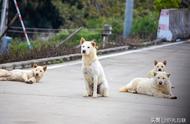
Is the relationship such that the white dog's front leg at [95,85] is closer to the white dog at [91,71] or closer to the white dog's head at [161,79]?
the white dog at [91,71]

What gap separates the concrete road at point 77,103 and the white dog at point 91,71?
0.85ft

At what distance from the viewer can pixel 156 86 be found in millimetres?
13898

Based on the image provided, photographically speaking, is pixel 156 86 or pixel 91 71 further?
pixel 156 86

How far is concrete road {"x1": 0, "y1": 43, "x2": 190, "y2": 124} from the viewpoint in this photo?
429 inches

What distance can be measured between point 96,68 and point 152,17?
80.6ft

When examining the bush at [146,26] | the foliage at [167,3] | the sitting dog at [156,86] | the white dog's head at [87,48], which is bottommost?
the sitting dog at [156,86]

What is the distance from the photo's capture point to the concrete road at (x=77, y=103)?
1089 centimetres

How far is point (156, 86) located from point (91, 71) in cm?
148

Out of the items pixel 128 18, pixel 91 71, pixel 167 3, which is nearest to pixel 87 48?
pixel 91 71

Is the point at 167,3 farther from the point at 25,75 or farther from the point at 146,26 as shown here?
the point at 25,75

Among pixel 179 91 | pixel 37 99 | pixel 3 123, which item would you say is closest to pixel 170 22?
pixel 179 91

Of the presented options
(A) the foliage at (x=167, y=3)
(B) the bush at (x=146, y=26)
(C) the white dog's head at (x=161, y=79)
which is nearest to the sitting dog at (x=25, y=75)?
(C) the white dog's head at (x=161, y=79)

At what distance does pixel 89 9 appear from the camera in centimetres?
4219

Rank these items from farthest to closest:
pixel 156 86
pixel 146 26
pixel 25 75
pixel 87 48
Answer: pixel 146 26, pixel 25 75, pixel 156 86, pixel 87 48
